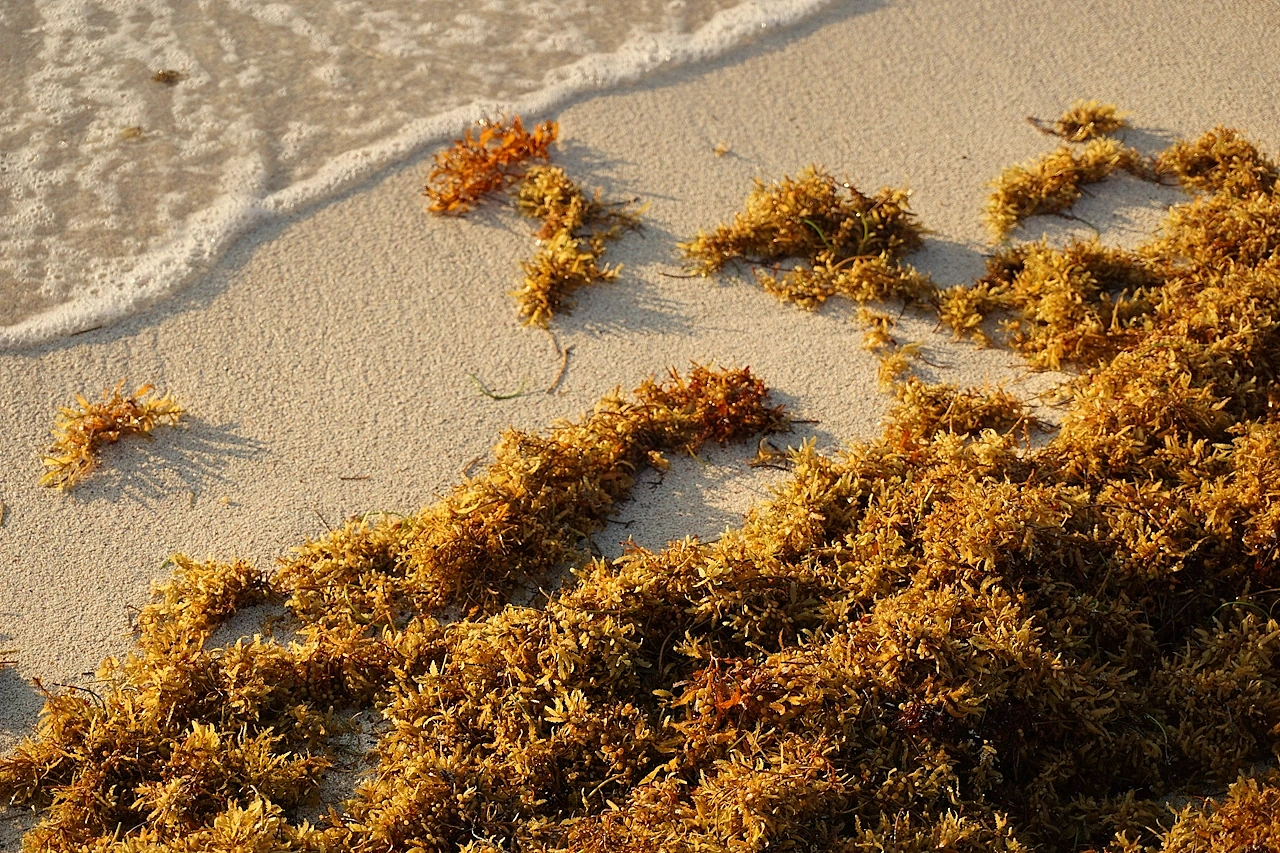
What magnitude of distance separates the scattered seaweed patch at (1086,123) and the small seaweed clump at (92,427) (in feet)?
10.3

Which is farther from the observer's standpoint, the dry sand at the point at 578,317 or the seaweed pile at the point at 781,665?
the dry sand at the point at 578,317

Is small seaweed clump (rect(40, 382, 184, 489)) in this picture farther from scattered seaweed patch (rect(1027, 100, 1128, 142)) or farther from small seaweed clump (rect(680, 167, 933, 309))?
scattered seaweed patch (rect(1027, 100, 1128, 142))

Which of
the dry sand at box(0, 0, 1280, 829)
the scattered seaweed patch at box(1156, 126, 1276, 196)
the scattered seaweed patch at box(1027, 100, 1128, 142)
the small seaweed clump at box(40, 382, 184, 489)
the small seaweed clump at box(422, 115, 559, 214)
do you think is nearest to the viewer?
the dry sand at box(0, 0, 1280, 829)

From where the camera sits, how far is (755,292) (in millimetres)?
3650

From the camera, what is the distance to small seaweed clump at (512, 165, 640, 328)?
3.59 metres

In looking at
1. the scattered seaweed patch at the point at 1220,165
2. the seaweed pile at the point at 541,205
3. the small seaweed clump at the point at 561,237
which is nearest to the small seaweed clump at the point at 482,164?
the seaweed pile at the point at 541,205

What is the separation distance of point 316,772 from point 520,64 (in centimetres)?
320

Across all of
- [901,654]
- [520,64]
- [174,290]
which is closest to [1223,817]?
[901,654]

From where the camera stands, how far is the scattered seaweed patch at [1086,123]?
413 cm

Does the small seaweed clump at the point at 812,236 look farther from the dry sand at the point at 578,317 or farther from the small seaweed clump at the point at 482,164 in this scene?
the small seaweed clump at the point at 482,164

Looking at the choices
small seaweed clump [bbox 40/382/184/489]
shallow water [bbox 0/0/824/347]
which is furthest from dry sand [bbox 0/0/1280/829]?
shallow water [bbox 0/0/824/347]

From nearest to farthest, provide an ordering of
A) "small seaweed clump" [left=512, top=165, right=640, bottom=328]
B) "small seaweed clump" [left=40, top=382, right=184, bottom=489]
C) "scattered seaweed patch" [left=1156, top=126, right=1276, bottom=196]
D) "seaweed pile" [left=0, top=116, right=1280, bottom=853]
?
"seaweed pile" [left=0, top=116, right=1280, bottom=853]
"small seaweed clump" [left=40, top=382, right=184, bottom=489]
"small seaweed clump" [left=512, top=165, right=640, bottom=328]
"scattered seaweed patch" [left=1156, top=126, right=1276, bottom=196]

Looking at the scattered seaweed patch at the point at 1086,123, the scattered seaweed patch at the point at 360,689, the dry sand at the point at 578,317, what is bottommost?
the scattered seaweed patch at the point at 360,689

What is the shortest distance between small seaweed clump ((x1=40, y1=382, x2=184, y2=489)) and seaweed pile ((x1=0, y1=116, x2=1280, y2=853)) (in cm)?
56
